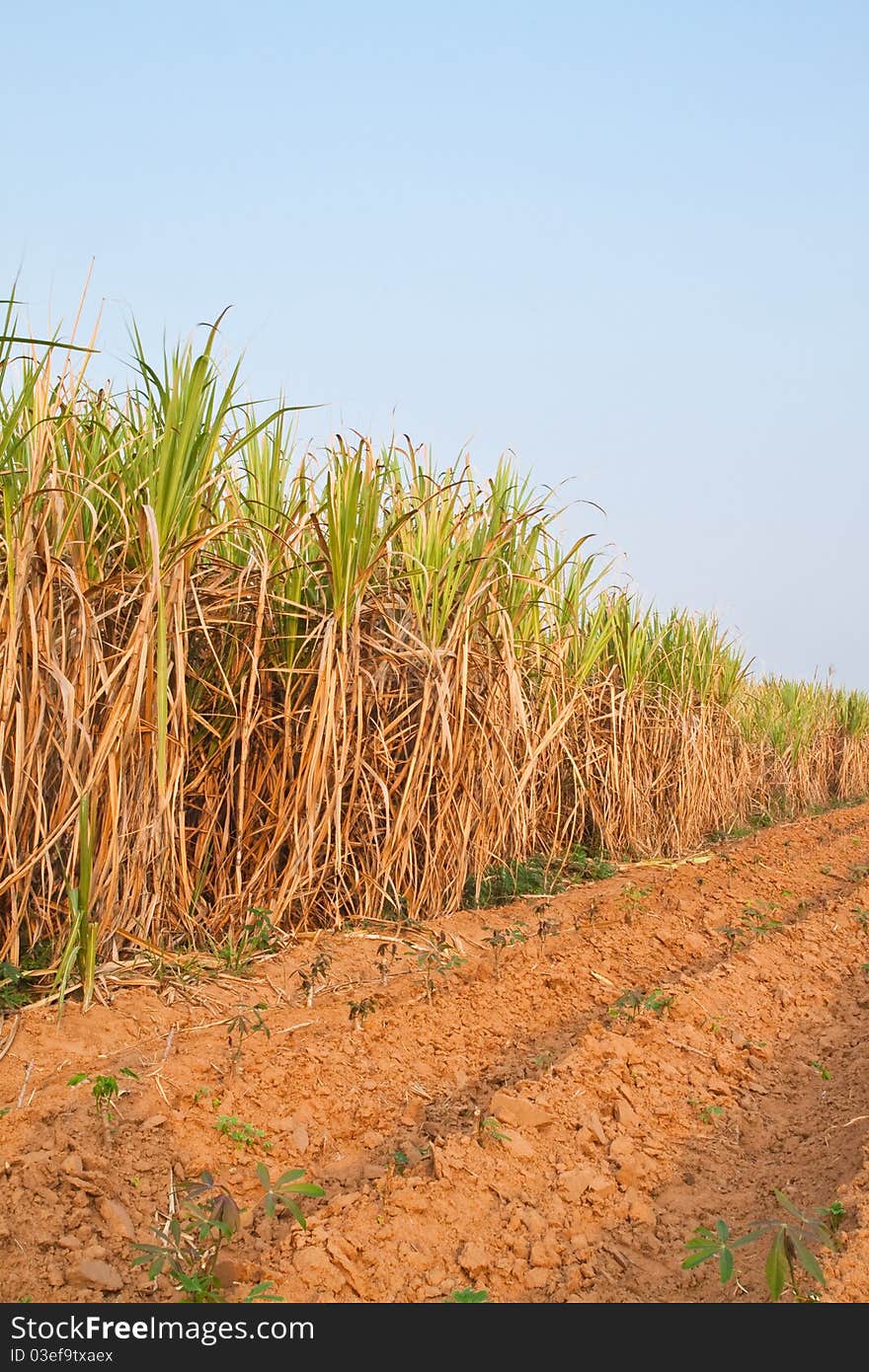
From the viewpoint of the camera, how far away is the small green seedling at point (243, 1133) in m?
2.31

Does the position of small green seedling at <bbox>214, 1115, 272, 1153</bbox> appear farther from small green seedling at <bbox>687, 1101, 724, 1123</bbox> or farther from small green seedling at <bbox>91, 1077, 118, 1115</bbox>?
small green seedling at <bbox>687, 1101, 724, 1123</bbox>

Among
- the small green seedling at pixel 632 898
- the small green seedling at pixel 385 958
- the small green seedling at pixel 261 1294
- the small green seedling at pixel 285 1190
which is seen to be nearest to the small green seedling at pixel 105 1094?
the small green seedling at pixel 285 1190

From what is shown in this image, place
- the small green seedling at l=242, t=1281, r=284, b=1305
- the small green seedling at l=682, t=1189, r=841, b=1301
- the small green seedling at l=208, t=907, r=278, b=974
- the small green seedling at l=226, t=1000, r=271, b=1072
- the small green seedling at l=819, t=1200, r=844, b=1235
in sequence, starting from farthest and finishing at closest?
the small green seedling at l=208, t=907, r=278, b=974 → the small green seedling at l=226, t=1000, r=271, b=1072 → the small green seedling at l=819, t=1200, r=844, b=1235 → the small green seedling at l=242, t=1281, r=284, b=1305 → the small green seedling at l=682, t=1189, r=841, b=1301

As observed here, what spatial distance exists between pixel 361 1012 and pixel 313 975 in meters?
0.27

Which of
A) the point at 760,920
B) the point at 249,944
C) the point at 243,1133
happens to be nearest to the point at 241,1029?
the point at 243,1133

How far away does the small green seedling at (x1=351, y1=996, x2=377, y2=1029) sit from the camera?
2.93 m

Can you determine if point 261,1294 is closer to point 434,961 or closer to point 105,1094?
point 105,1094

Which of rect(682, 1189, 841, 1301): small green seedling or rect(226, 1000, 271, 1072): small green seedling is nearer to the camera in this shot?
rect(682, 1189, 841, 1301): small green seedling

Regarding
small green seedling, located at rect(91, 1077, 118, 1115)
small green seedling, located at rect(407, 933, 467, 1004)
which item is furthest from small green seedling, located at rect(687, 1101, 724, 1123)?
small green seedling, located at rect(91, 1077, 118, 1115)

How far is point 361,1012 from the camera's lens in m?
2.93

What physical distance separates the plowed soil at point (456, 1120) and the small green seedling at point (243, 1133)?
1 centimetres

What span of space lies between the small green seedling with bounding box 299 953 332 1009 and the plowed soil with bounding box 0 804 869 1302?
35 mm

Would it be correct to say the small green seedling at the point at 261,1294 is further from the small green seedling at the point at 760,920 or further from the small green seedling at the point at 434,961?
the small green seedling at the point at 760,920
